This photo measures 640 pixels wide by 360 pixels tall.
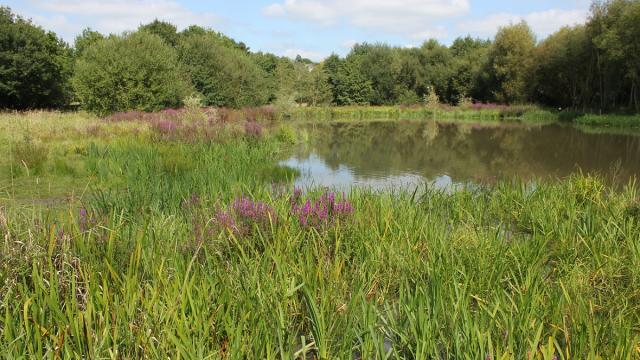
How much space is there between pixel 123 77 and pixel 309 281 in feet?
75.7

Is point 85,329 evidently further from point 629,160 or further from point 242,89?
point 242,89

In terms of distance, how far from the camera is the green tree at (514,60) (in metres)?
45.1

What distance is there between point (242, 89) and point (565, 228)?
127 ft

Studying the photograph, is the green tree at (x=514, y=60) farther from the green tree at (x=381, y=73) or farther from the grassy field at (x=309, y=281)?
the grassy field at (x=309, y=281)

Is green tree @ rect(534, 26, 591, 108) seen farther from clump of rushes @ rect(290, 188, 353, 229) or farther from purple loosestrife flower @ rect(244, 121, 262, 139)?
clump of rushes @ rect(290, 188, 353, 229)

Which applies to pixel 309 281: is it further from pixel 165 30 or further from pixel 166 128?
pixel 165 30

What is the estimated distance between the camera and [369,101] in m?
63.4

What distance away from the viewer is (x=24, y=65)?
106 feet

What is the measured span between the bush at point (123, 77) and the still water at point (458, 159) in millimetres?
9656

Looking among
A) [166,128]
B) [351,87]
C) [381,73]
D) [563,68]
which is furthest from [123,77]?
[381,73]

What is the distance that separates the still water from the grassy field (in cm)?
389

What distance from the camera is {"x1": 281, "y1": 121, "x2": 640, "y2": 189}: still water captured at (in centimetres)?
1181

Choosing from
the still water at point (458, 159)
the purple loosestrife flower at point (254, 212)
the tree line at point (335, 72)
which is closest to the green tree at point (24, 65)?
the tree line at point (335, 72)

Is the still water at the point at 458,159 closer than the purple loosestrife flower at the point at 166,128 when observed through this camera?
Yes
